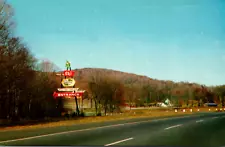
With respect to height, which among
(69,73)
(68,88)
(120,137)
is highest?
(69,73)

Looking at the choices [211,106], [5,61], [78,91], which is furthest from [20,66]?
[211,106]

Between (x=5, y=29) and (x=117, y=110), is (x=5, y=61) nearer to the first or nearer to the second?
(x=5, y=29)

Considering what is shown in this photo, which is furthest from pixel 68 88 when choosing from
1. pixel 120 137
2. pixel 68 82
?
pixel 120 137

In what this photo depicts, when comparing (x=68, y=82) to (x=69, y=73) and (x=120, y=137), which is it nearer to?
(x=69, y=73)

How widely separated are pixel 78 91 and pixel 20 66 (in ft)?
26.6

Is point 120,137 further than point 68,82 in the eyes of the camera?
No

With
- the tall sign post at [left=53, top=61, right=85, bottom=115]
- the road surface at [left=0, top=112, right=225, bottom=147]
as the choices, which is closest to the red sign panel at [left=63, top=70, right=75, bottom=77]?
the tall sign post at [left=53, top=61, right=85, bottom=115]

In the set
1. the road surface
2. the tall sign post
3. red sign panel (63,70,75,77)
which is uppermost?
red sign panel (63,70,75,77)

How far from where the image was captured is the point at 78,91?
3878cm

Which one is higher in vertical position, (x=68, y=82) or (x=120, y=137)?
(x=68, y=82)

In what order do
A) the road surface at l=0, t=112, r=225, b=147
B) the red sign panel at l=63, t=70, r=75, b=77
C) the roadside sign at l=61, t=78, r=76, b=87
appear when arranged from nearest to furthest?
the road surface at l=0, t=112, r=225, b=147 < the red sign panel at l=63, t=70, r=75, b=77 < the roadside sign at l=61, t=78, r=76, b=87

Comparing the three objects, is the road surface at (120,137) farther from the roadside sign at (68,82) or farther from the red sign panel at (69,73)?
the roadside sign at (68,82)

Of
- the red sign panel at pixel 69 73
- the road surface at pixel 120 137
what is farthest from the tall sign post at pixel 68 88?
the road surface at pixel 120 137

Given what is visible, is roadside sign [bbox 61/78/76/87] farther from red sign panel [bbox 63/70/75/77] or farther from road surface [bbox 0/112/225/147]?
road surface [bbox 0/112/225/147]
